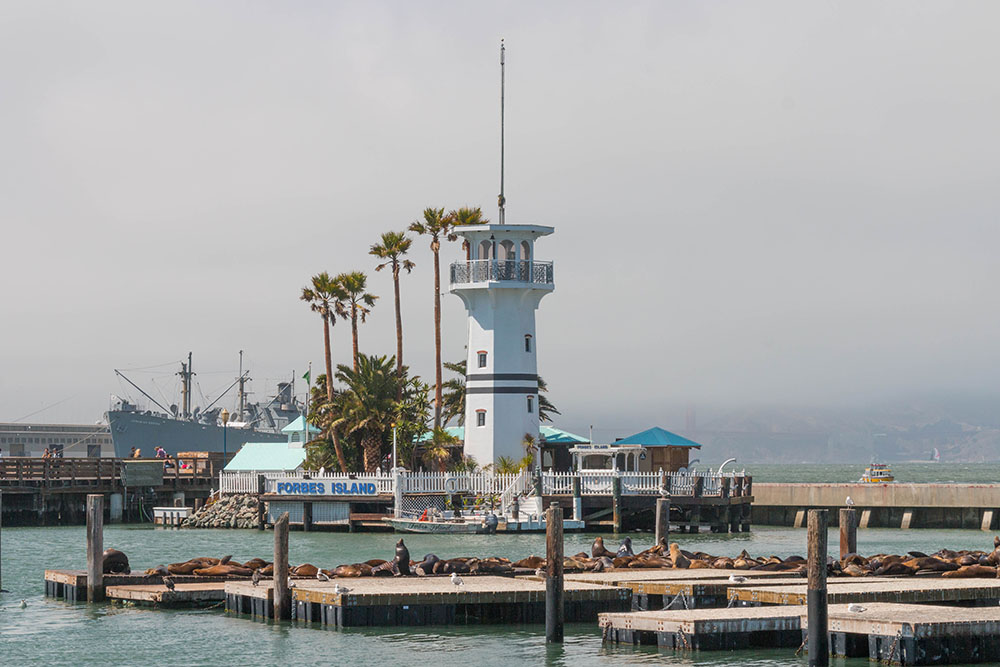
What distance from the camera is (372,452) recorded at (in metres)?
63.5

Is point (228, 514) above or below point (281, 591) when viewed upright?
above

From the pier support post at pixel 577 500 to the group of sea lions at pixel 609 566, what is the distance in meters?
20.1

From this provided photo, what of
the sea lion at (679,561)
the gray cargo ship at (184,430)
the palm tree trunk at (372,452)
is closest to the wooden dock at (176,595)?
the sea lion at (679,561)

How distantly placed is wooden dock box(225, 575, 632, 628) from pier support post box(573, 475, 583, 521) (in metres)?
25.0

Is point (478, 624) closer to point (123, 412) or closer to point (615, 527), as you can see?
point (615, 527)

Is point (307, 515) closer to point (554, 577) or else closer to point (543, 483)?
point (543, 483)

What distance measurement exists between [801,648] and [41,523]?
1862 inches

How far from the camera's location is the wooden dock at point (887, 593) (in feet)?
91.5

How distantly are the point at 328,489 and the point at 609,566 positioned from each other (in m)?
25.9

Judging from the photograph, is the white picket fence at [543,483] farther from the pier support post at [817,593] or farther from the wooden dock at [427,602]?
the pier support post at [817,593]

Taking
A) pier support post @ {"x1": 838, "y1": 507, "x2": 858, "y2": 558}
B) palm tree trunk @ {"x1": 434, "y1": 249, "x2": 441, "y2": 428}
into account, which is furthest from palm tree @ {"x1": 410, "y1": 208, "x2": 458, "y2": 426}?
pier support post @ {"x1": 838, "y1": 507, "x2": 858, "y2": 558}

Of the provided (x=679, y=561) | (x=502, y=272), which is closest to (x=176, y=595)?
(x=679, y=561)

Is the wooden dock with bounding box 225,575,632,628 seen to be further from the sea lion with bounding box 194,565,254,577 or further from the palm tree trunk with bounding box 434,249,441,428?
the palm tree trunk with bounding box 434,249,441,428

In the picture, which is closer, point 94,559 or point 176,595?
point 176,595
